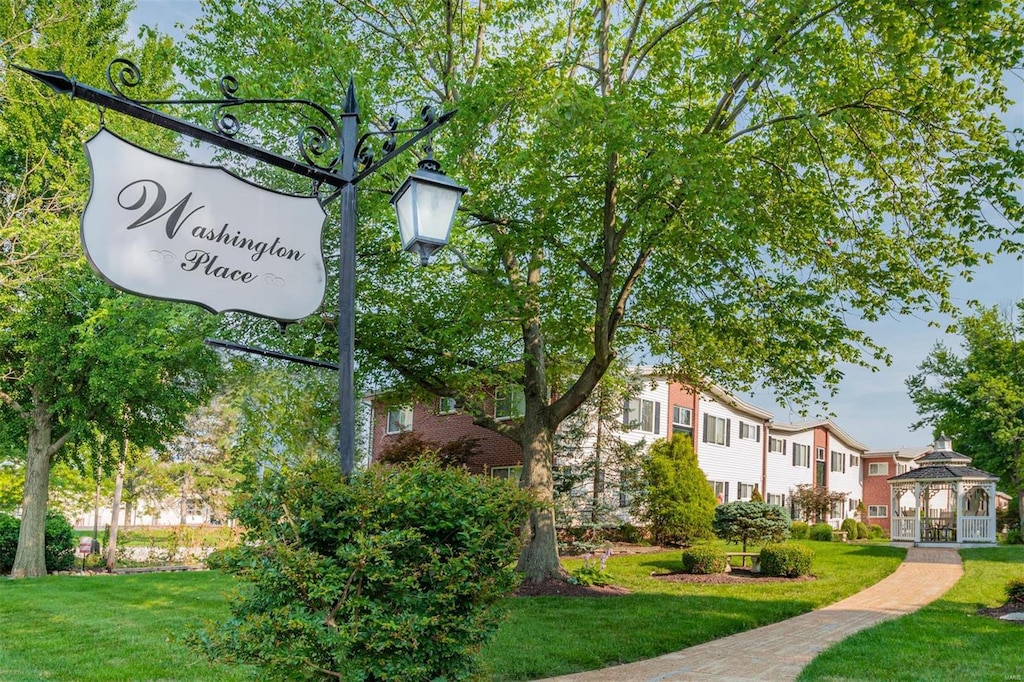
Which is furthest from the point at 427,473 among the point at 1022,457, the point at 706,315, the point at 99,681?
the point at 1022,457

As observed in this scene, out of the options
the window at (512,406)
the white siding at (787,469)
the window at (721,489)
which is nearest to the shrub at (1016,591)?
the window at (512,406)

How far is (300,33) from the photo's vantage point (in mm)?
14586

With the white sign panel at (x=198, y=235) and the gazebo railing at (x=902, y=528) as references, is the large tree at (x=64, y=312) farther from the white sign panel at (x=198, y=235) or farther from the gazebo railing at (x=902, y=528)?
the gazebo railing at (x=902, y=528)

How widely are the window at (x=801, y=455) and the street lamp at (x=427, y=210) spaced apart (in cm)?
3812

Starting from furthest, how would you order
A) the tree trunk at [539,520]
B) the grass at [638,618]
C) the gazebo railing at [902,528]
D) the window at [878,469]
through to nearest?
the window at [878,469], the gazebo railing at [902,528], the tree trunk at [539,520], the grass at [638,618]

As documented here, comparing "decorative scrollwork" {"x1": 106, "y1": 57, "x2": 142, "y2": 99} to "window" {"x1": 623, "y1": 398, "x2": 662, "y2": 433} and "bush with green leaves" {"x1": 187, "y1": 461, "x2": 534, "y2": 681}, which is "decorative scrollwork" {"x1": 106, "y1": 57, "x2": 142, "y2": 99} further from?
"window" {"x1": 623, "y1": 398, "x2": 662, "y2": 433}

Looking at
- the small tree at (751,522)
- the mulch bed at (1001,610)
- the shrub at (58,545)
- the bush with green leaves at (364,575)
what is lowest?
the shrub at (58,545)

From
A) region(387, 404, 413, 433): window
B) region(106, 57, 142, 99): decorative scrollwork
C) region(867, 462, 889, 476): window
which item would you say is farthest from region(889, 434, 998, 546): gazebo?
region(106, 57, 142, 99): decorative scrollwork

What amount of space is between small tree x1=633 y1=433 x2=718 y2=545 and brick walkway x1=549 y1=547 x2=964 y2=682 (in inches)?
332

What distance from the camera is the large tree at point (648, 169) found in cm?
1145

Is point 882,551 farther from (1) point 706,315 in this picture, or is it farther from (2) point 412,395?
(2) point 412,395

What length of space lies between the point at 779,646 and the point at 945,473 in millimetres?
21414

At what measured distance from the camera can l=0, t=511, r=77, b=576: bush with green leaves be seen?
20766 millimetres

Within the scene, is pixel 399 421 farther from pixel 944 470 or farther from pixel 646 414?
pixel 944 470
